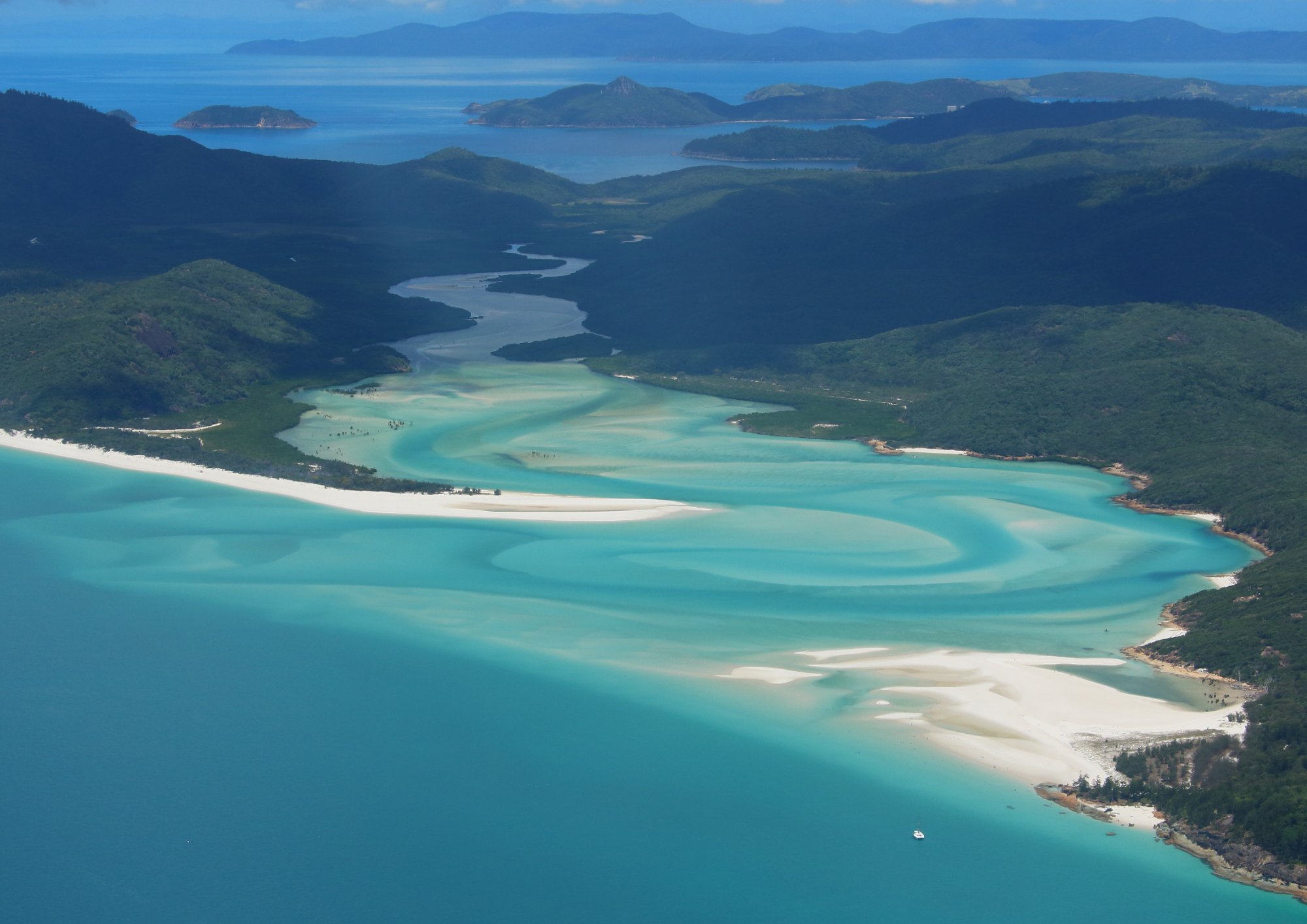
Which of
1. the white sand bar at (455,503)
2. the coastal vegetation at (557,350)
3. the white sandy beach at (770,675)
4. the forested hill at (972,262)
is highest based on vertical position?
the forested hill at (972,262)

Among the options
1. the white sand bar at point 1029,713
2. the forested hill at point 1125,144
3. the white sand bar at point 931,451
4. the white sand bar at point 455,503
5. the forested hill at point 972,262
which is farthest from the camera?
the forested hill at point 1125,144

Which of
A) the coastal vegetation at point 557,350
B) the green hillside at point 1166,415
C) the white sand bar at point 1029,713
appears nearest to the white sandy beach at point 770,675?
the white sand bar at point 1029,713

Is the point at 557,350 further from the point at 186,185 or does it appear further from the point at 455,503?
the point at 186,185

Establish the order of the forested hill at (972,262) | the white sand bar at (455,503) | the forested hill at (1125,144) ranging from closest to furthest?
the white sand bar at (455,503) < the forested hill at (972,262) < the forested hill at (1125,144)

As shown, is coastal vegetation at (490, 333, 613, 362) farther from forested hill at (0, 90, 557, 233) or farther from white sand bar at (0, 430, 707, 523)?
forested hill at (0, 90, 557, 233)

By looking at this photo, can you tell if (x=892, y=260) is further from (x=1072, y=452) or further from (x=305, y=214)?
(x=305, y=214)

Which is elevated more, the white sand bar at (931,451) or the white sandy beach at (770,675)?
the white sand bar at (931,451)

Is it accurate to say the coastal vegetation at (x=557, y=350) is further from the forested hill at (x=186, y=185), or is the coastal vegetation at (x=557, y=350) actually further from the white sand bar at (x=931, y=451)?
the forested hill at (x=186, y=185)

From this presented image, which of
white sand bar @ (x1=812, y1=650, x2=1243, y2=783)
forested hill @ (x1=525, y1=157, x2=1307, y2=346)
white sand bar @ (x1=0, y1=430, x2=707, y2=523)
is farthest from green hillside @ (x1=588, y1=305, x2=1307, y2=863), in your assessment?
white sand bar @ (x1=0, y1=430, x2=707, y2=523)
